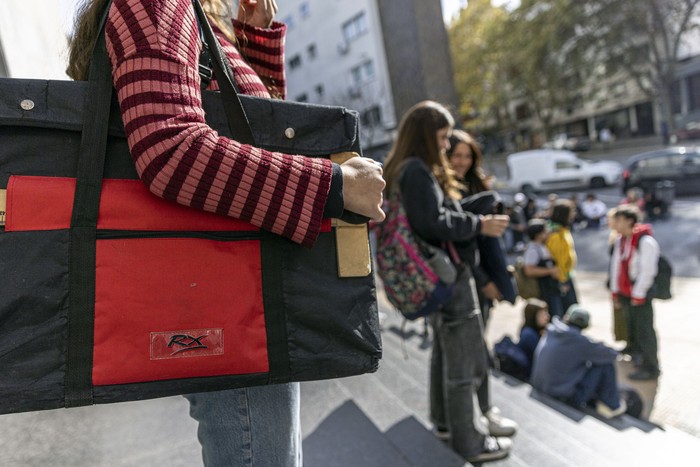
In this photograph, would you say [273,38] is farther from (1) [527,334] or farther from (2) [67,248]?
(1) [527,334]

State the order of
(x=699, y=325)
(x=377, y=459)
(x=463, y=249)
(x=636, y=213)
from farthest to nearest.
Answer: (x=699, y=325), (x=636, y=213), (x=463, y=249), (x=377, y=459)

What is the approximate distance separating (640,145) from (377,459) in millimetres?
33361

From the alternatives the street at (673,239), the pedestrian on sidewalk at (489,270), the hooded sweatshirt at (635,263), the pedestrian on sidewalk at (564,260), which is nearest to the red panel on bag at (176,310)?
the pedestrian on sidewalk at (489,270)

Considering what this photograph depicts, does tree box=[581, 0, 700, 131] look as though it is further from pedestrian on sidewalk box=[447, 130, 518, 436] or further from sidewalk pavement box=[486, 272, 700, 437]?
pedestrian on sidewalk box=[447, 130, 518, 436]

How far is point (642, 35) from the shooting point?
25141 millimetres

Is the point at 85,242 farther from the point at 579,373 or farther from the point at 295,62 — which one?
the point at 295,62

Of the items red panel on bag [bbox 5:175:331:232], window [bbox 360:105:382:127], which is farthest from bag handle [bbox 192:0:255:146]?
window [bbox 360:105:382:127]

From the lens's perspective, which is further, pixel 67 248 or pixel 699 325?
pixel 699 325

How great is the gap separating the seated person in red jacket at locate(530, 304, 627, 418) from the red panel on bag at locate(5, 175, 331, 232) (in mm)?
4104

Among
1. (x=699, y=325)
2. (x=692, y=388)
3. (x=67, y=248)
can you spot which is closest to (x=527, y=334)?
(x=692, y=388)

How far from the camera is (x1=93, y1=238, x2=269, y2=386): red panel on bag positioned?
92 centimetres

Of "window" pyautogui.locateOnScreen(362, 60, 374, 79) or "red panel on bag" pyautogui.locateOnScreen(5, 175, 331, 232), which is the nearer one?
"red panel on bag" pyautogui.locateOnScreen(5, 175, 331, 232)

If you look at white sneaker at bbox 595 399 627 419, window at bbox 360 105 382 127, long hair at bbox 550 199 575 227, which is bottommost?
white sneaker at bbox 595 399 627 419

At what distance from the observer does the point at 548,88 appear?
101ft
